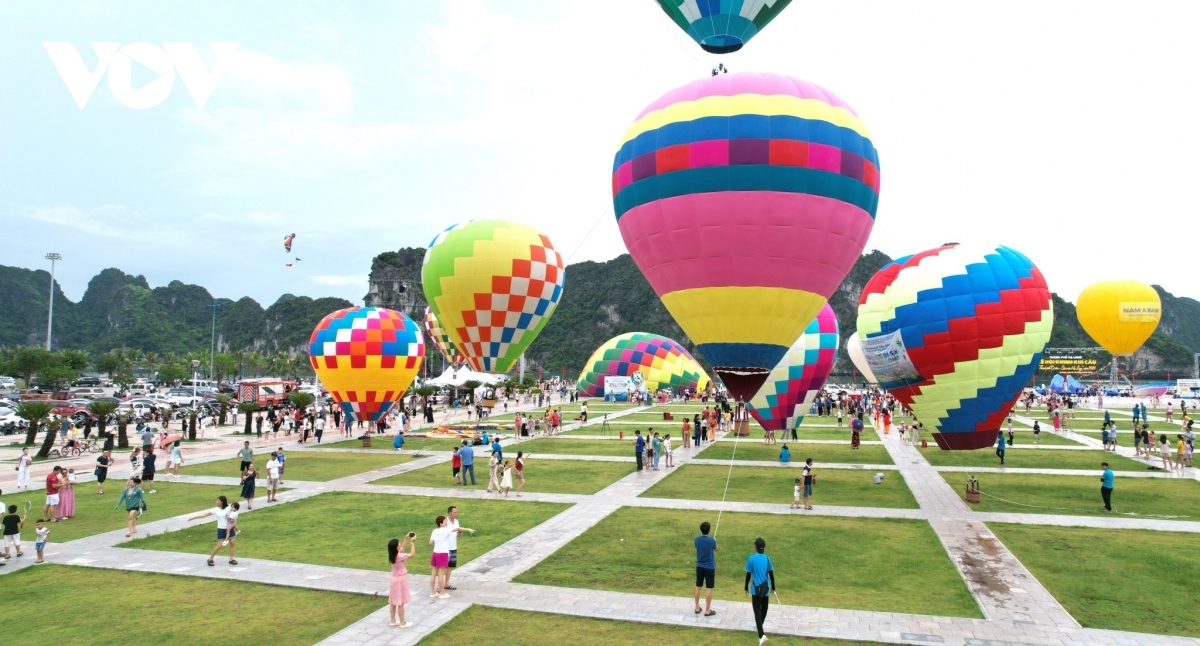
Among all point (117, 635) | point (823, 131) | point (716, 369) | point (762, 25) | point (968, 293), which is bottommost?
point (117, 635)

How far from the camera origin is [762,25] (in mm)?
13984

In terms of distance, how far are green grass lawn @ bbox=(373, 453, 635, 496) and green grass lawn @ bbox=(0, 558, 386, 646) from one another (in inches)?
283

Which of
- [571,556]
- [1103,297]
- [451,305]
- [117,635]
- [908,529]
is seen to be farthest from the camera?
[1103,297]

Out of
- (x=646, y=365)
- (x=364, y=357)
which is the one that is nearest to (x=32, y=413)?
(x=364, y=357)

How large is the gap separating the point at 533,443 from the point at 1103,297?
37448 millimetres

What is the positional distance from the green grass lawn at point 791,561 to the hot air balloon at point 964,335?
13.5 ft

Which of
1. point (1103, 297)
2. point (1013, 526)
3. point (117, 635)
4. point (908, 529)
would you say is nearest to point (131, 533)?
point (117, 635)

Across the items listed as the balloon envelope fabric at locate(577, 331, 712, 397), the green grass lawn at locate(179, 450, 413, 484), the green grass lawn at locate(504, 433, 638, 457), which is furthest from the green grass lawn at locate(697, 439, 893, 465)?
the balloon envelope fabric at locate(577, 331, 712, 397)

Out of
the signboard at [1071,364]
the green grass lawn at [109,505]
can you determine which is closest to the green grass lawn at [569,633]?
the green grass lawn at [109,505]

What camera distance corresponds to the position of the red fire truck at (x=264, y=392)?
42531 mm

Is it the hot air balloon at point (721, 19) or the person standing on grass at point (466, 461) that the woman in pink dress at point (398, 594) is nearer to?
the person standing on grass at point (466, 461)

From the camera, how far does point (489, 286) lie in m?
23.0

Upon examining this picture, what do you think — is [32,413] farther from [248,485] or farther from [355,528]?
[355,528]

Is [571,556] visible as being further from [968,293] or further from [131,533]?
[968,293]
